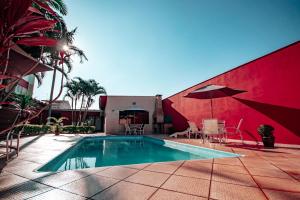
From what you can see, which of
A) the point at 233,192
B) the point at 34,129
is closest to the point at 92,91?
the point at 34,129

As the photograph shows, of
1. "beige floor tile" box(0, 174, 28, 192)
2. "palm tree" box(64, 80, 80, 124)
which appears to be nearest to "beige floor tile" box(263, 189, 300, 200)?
"beige floor tile" box(0, 174, 28, 192)

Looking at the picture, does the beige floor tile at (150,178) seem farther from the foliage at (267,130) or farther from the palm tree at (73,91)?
the palm tree at (73,91)

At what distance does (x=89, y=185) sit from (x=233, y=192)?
174 cm

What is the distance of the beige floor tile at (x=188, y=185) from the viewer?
177 centimetres

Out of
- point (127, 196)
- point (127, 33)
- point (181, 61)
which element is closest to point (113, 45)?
point (127, 33)

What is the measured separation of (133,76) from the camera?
1277cm

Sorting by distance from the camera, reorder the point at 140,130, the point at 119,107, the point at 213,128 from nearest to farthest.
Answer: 1. the point at 213,128
2. the point at 140,130
3. the point at 119,107

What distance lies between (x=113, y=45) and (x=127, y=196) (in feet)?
25.5

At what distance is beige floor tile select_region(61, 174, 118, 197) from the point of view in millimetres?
1767

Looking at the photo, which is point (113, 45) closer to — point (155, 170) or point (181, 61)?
point (181, 61)

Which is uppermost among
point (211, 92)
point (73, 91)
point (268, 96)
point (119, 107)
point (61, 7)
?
point (61, 7)

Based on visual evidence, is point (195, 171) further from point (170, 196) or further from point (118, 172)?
point (118, 172)

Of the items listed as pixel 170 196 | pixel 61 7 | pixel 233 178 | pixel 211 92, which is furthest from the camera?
pixel 61 7

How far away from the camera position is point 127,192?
174cm
